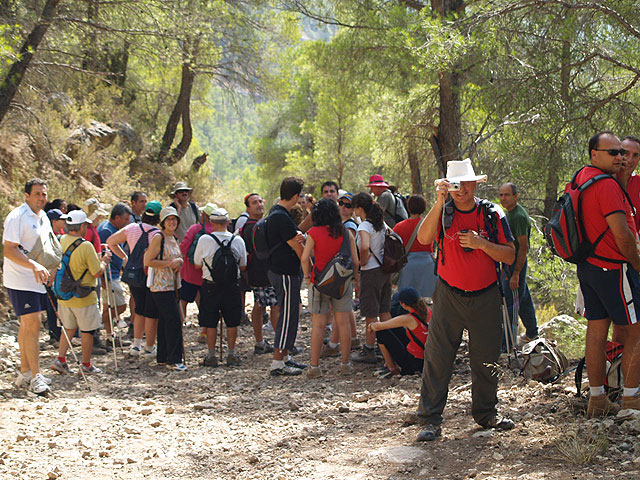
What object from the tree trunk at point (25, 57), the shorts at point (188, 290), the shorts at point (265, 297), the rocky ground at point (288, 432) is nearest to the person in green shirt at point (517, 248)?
the rocky ground at point (288, 432)

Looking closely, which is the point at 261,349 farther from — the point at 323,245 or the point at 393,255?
the point at 393,255

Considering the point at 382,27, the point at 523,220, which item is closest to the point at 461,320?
the point at 523,220

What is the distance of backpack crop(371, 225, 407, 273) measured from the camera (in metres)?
7.80

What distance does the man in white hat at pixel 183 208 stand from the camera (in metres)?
10.3

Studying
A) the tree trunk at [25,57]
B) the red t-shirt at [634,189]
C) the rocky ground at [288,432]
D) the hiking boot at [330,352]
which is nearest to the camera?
the rocky ground at [288,432]

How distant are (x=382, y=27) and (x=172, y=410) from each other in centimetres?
789

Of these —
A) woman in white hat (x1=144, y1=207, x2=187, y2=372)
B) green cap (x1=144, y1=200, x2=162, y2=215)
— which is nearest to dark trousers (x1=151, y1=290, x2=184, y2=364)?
woman in white hat (x1=144, y1=207, x2=187, y2=372)

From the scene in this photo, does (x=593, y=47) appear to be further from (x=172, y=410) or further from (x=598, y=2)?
(x=172, y=410)

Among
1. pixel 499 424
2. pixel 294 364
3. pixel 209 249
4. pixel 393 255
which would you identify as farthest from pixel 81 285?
pixel 499 424

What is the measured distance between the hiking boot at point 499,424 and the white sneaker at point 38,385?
14.5ft

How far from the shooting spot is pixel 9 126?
45.6ft

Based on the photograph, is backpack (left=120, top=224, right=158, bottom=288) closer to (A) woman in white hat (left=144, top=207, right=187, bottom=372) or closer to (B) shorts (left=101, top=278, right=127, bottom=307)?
(A) woman in white hat (left=144, top=207, right=187, bottom=372)

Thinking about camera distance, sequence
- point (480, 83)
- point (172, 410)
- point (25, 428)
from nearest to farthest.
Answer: point (25, 428) < point (172, 410) < point (480, 83)

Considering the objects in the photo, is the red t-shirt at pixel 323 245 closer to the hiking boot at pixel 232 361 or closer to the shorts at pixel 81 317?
the hiking boot at pixel 232 361
